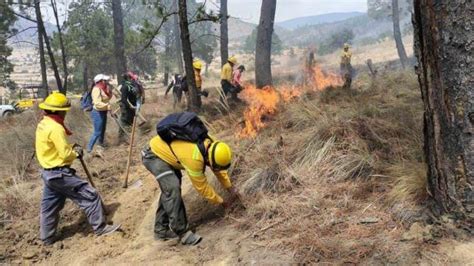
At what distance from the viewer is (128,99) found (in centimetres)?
924

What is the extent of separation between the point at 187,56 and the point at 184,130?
13.4ft

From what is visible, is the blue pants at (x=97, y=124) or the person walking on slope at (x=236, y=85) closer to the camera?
the blue pants at (x=97, y=124)

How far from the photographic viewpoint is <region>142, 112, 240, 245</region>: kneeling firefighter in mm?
4504

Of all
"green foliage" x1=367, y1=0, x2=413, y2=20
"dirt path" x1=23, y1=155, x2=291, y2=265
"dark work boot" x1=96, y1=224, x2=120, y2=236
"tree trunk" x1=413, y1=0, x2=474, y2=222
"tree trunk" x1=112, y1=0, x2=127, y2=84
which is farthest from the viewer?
"green foliage" x1=367, y1=0, x2=413, y2=20

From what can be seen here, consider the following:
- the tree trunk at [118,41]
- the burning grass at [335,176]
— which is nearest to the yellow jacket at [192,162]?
the burning grass at [335,176]

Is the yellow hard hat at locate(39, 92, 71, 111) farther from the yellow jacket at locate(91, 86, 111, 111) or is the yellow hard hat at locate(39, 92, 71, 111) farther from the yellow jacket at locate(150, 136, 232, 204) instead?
the yellow jacket at locate(91, 86, 111, 111)

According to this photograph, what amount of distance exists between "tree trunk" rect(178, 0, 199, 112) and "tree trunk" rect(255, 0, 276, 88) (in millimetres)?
3817

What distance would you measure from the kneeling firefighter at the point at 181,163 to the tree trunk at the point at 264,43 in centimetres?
764

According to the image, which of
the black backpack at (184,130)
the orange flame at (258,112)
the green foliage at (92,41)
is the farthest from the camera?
the green foliage at (92,41)

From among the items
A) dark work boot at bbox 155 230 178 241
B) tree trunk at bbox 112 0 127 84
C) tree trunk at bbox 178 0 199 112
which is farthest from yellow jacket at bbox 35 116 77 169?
tree trunk at bbox 112 0 127 84

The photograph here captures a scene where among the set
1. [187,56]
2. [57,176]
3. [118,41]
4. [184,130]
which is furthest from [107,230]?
[118,41]

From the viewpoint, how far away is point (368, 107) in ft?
21.0

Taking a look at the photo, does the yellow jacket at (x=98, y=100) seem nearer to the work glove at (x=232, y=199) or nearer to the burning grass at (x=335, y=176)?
the burning grass at (x=335, y=176)

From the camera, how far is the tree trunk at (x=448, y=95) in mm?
3398
